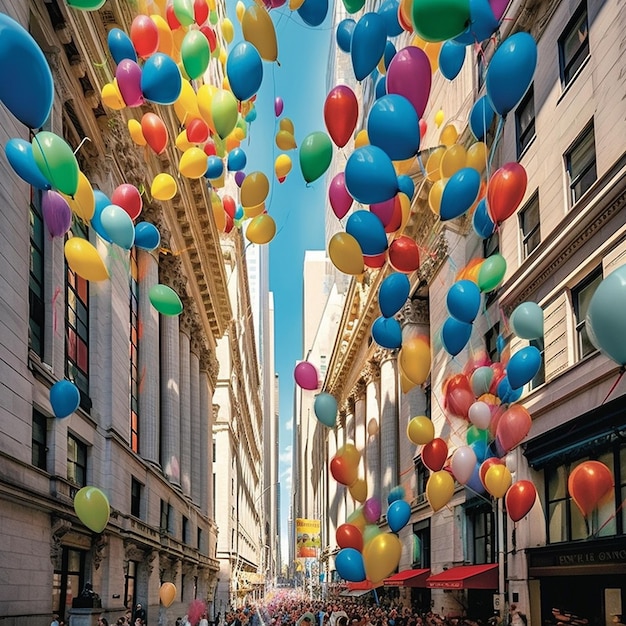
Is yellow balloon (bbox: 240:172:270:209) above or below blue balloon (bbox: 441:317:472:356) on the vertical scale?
above

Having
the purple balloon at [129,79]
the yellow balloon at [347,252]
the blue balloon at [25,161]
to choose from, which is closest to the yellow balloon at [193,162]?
the purple balloon at [129,79]

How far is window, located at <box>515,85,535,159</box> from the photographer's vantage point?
2103 cm

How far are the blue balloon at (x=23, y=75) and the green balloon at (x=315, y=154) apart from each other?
5415 mm

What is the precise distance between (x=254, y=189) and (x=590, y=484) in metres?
7.63

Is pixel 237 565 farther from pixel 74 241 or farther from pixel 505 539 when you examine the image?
pixel 74 241

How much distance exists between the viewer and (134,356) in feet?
97.5

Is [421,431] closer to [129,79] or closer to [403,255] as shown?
[403,255]

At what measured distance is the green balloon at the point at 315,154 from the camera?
1370 centimetres

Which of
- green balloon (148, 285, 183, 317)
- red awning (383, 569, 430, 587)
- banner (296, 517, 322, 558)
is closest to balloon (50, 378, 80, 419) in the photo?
green balloon (148, 285, 183, 317)

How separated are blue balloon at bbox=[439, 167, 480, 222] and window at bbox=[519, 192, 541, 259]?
26.8ft

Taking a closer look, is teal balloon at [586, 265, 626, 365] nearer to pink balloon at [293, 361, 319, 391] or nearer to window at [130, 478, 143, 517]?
pink balloon at [293, 361, 319, 391]

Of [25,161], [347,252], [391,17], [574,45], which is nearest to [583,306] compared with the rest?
[574,45]

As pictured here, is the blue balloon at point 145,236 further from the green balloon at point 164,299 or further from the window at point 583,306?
the window at point 583,306

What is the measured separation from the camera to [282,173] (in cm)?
1703
